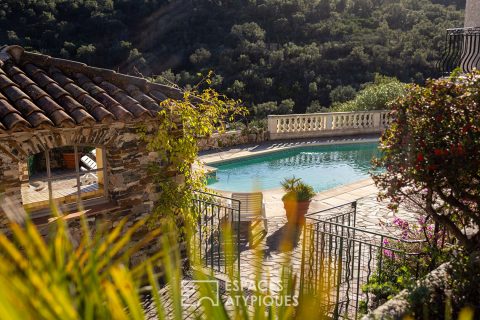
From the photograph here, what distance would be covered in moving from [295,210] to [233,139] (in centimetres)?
909

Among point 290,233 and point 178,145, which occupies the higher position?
point 178,145

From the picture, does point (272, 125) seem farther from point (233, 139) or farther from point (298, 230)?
point (298, 230)

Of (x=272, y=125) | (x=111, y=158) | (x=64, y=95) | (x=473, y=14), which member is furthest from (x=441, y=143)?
(x=272, y=125)

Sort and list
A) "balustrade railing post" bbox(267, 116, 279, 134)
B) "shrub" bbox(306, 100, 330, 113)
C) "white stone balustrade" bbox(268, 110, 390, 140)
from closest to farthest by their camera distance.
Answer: "balustrade railing post" bbox(267, 116, 279, 134) → "white stone balustrade" bbox(268, 110, 390, 140) → "shrub" bbox(306, 100, 330, 113)

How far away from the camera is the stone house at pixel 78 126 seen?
6.00 m

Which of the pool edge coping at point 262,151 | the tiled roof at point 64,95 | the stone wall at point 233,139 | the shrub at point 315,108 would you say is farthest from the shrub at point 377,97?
the tiled roof at point 64,95

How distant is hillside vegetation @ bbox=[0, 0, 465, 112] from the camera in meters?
26.3

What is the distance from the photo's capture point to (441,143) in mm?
4832

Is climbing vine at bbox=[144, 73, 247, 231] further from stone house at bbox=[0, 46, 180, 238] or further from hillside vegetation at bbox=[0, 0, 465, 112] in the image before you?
hillside vegetation at bbox=[0, 0, 465, 112]

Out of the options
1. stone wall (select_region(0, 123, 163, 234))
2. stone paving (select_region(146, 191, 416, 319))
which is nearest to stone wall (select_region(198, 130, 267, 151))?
stone paving (select_region(146, 191, 416, 319))

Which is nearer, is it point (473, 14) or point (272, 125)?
point (473, 14)

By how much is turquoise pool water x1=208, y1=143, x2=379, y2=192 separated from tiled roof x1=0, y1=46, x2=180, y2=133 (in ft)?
26.0

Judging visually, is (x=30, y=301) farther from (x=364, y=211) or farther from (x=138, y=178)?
(x=364, y=211)

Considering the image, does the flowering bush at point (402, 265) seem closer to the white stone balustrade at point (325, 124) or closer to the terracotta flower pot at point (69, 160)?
the terracotta flower pot at point (69, 160)
